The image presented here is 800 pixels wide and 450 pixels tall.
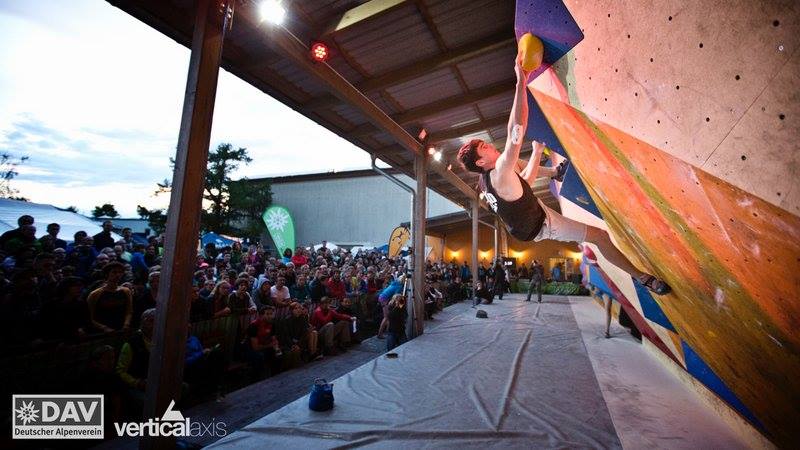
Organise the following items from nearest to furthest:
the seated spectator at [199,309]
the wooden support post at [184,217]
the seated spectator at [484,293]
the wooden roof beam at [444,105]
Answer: the wooden support post at [184,217] < the seated spectator at [199,309] < the wooden roof beam at [444,105] < the seated spectator at [484,293]

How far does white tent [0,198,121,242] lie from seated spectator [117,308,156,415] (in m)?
7.87

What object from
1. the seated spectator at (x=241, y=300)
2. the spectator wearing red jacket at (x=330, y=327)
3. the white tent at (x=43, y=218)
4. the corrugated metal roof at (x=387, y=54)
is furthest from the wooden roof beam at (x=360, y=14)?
the white tent at (x=43, y=218)

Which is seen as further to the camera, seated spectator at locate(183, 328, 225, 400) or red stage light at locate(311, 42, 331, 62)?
seated spectator at locate(183, 328, 225, 400)

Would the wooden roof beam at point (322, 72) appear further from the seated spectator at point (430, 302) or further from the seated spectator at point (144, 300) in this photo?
the seated spectator at point (430, 302)

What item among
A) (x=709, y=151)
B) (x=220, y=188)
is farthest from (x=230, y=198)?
(x=709, y=151)

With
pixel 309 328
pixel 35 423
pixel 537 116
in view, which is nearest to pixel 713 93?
pixel 537 116

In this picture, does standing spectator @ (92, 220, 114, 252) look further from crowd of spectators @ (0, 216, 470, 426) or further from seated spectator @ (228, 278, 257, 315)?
seated spectator @ (228, 278, 257, 315)

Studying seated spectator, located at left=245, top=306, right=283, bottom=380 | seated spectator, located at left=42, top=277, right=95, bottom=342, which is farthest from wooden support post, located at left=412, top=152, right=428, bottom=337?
seated spectator, located at left=42, top=277, right=95, bottom=342

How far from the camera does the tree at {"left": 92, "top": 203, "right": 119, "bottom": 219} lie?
92.3 feet

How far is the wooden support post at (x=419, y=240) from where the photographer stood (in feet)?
22.8

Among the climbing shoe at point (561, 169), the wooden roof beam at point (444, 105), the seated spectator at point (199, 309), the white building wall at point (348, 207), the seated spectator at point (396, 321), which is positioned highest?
the white building wall at point (348, 207)

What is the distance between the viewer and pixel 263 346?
5.20m

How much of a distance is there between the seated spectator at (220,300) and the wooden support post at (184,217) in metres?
2.52

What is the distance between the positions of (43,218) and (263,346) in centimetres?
1150
